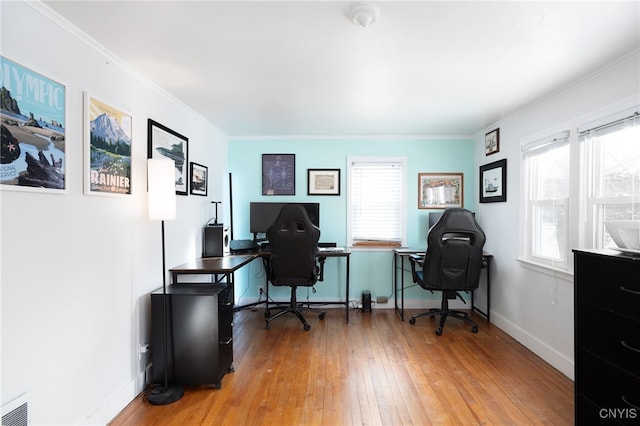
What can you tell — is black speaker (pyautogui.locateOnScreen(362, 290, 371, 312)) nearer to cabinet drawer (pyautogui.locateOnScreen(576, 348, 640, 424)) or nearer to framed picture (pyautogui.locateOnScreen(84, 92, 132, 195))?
cabinet drawer (pyautogui.locateOnScreen(576, 348, 640, 424))

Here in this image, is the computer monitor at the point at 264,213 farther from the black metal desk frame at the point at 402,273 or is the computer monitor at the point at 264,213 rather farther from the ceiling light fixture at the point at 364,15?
the ceiling light fixture at the point at 364,15

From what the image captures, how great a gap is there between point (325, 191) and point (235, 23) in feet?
9.34

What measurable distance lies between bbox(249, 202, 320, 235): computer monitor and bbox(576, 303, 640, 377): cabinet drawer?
288 cm

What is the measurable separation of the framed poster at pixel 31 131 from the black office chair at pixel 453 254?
3.11 m

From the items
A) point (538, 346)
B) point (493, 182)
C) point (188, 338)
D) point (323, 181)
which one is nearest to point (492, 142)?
point (493, 182)

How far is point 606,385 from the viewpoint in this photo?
169 centimetres

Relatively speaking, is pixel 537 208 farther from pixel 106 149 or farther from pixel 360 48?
pixel 106 149

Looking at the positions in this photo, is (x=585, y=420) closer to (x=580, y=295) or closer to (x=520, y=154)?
(x=580, y=295)

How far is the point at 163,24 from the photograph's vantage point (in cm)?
171

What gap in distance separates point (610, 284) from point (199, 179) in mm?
3394

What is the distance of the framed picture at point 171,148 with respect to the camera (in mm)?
2469

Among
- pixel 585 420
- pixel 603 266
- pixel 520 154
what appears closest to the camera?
pixel 603 266

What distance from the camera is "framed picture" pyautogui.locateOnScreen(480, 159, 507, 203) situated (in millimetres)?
3568

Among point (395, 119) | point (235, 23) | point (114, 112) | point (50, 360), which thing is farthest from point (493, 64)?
point (50, 360)
